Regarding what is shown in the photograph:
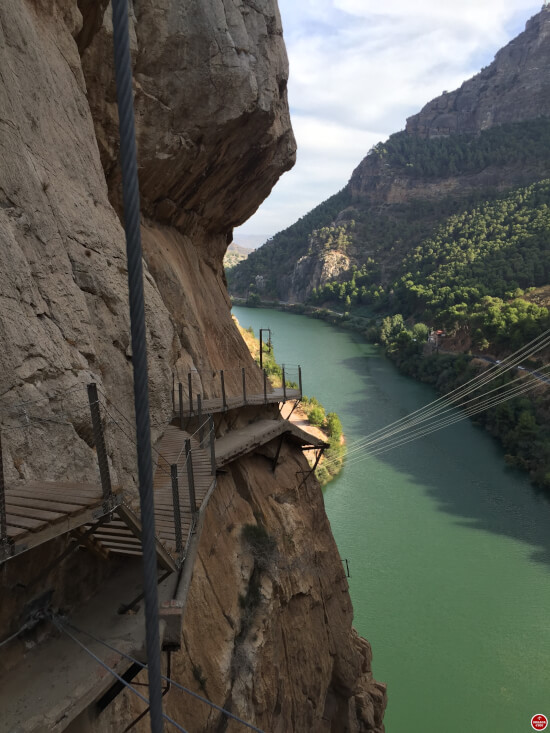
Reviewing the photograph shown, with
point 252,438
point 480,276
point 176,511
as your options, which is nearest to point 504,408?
point 480,276

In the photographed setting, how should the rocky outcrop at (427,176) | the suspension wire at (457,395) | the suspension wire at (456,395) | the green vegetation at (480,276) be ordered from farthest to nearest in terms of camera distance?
the rocky outcrop at (427,176)
the green vegetation at (480,276)
the suspension wire at (457,395)
the suspension wire at (456,395)

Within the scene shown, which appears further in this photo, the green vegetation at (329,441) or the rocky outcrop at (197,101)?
the green vegetation at (329,441)

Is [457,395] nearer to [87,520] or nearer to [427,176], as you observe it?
[87,520]

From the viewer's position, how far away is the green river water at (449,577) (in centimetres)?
1817

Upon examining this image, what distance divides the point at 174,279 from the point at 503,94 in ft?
491

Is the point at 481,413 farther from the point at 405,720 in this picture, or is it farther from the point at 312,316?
the point at 312,316

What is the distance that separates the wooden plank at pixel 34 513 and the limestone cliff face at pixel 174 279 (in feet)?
2.29

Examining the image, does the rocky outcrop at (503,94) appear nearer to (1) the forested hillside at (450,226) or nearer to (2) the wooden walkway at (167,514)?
(1) the forested hillside at (450,226)

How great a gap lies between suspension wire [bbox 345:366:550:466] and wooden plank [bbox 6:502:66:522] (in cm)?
3505

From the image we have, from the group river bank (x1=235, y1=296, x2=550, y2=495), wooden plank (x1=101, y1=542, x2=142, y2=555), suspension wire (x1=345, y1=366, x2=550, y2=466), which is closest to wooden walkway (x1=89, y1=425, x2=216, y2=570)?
wooden plank (x1=101, y1=542, x2=142, y2=555)

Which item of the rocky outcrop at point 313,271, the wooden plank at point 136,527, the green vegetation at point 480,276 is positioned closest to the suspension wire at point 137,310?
the wooden plank at point 136,527

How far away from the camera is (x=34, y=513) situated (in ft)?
10.4

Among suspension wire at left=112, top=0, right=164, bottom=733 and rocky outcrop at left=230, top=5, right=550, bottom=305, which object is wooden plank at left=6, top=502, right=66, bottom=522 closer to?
suspension wire at left=112, top=0, right=164, bottom=733

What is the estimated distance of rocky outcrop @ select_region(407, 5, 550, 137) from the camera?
4946 inches
